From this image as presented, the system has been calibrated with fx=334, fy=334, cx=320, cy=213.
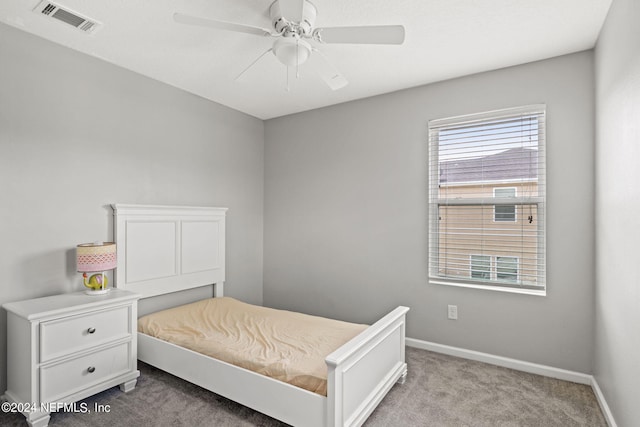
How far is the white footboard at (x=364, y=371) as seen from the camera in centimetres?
168

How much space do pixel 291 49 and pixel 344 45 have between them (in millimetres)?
540

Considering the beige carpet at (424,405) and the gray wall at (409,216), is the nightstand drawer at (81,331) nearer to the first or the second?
the beige carpet at (424,405)

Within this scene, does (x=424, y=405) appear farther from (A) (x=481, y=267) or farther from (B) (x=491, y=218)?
(B) (x=491, y=218)

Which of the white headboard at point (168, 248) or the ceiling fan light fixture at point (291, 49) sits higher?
the ceiling fan light fixture at point (291, 49)

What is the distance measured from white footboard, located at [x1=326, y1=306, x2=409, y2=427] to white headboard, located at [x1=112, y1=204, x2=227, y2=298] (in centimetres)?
197

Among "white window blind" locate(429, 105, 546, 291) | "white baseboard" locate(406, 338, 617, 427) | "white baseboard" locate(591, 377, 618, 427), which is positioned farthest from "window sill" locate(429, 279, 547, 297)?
"white baseboard" locate(591, 377, 618, 427)

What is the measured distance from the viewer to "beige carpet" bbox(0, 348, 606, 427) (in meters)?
2.02

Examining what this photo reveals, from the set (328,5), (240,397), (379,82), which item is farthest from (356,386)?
(379,82)

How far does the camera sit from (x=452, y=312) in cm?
299

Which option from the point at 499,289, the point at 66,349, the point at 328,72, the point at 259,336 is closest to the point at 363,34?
the point at 328,72

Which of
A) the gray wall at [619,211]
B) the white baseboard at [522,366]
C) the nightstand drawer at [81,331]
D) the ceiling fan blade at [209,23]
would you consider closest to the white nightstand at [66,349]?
the nightstand drawer at [81,331]

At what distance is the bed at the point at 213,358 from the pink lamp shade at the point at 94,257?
0.32 metres

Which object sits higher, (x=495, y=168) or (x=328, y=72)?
(x=328, y=72)

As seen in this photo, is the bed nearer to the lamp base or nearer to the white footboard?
the white footboard
